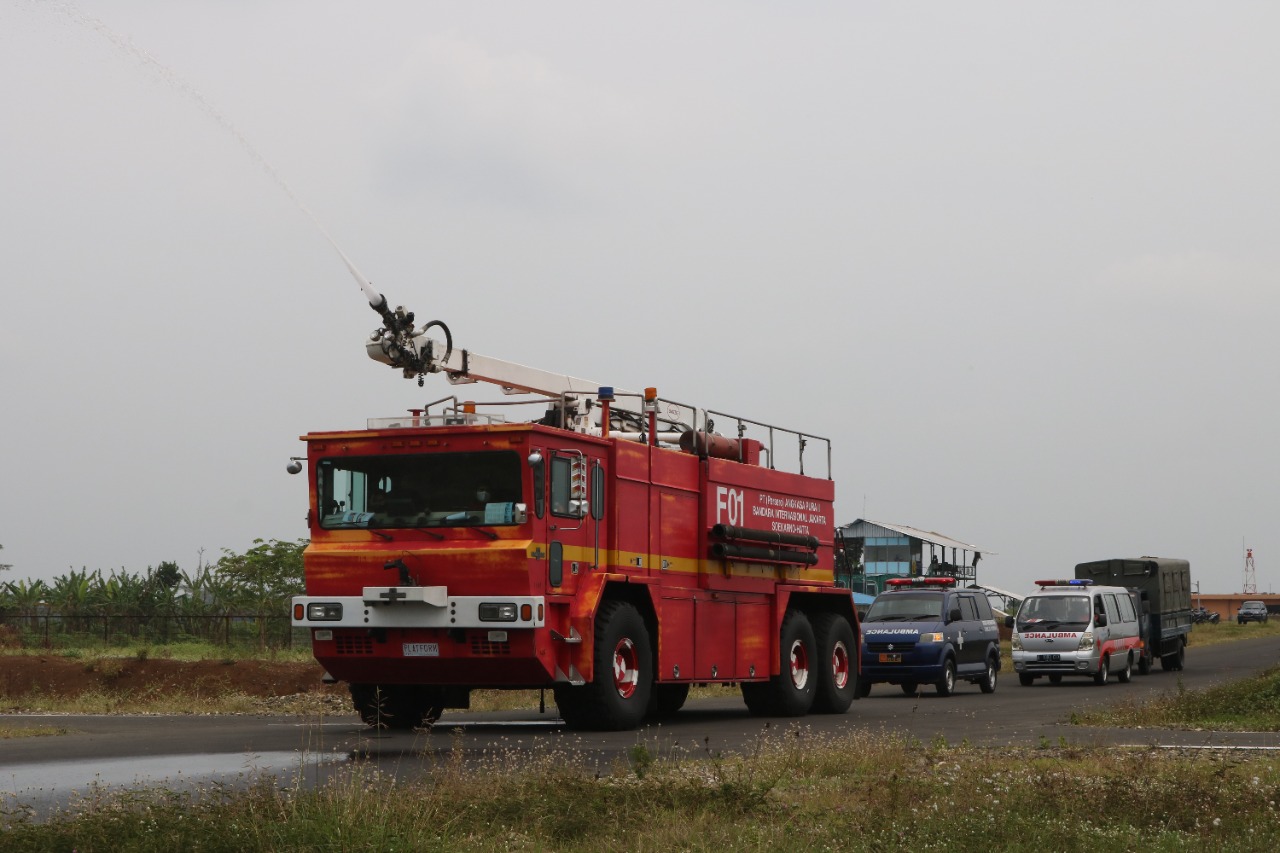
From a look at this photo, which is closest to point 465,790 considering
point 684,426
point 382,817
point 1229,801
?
point 382,817

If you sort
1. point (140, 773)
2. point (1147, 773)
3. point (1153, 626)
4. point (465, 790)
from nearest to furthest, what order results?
point (465, 790)
point (1147, 773)
point (140, 773)
point (1153, 626)

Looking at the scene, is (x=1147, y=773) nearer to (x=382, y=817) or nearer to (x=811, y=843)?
(x=811, y=843)

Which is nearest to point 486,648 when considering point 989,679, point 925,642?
point 925,642

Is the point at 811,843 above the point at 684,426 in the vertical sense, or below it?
below

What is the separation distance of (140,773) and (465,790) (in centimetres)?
393

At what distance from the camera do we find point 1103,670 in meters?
34.2

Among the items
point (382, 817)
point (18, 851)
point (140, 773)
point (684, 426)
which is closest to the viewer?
point (18, 851)

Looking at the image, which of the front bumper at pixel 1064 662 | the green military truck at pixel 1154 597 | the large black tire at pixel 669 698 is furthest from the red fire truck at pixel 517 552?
the green military truck at pixel 1154 597

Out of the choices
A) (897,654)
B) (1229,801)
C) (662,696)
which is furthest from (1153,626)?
(1229,801)

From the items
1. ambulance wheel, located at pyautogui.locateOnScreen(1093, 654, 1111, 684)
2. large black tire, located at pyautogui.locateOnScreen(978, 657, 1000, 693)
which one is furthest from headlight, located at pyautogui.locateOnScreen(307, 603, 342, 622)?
ambulance wheel, located at pyautogui.locateOnScreen(1093, 654, 1111, 684)

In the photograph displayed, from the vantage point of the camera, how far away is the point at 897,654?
2895 centimetres

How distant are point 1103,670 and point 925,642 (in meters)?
7.08

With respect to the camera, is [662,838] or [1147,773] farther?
[1147,773]

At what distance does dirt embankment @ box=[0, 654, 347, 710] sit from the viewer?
31547 millimetres
